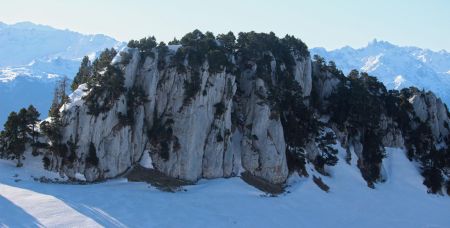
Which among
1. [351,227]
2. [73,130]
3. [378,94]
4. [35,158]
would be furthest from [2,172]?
[378,94]

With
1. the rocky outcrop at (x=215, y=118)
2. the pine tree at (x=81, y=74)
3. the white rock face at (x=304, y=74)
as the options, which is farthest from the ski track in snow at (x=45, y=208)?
the white rock face at (x=304, y=74)

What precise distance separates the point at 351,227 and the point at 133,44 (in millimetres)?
39752

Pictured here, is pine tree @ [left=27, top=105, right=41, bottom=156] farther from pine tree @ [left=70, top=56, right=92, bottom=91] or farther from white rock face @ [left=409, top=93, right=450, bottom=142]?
white rock face @ [left=409, top=93, right=450, bottom=142]

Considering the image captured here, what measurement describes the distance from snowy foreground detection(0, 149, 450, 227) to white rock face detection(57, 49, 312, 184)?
2.88 m

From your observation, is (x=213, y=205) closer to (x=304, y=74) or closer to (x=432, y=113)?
(x=304, y=74)

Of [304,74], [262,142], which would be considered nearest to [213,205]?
[262,142]

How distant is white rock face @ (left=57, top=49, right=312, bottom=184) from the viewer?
62281 millimetres

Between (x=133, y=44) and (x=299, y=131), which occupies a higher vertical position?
(x=133, y=44)

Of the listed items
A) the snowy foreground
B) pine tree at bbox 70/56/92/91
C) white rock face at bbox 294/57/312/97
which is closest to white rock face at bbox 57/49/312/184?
the snowy foreground

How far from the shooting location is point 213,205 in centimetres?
5769

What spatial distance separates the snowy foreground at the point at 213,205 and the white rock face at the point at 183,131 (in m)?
2.88

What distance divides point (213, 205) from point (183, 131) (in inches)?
533

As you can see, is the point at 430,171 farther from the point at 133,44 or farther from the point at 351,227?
the point at 133,44

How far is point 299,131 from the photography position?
7888 cm
